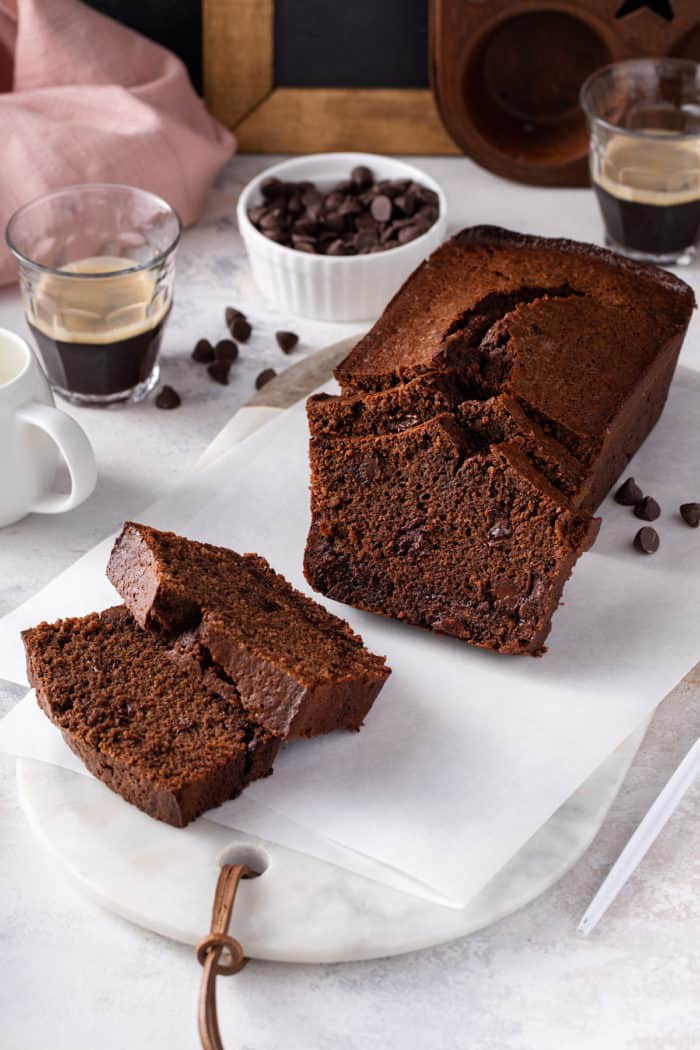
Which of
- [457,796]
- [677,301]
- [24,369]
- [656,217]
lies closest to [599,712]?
[457,796]

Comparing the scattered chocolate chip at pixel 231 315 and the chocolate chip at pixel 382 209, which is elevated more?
the chocolate chip at pixel 382 209

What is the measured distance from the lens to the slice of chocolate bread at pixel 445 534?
3.09 m

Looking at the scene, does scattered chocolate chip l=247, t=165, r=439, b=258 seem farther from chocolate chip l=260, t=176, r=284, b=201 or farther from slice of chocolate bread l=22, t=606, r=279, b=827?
slice of chocolate bread l=22, t=606, r=279, b=827

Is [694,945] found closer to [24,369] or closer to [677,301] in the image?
[677,301]

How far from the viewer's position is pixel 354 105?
17.1ft

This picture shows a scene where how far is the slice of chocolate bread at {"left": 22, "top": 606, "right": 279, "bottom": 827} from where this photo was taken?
273 cm

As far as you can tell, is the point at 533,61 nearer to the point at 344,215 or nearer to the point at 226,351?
the point at 344,215

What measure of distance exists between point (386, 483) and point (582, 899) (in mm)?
1047

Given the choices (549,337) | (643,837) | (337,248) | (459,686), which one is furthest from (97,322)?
(643,837)

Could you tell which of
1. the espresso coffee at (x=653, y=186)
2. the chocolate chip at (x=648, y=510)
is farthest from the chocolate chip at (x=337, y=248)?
the chocolate chip at (x=648, y=510)

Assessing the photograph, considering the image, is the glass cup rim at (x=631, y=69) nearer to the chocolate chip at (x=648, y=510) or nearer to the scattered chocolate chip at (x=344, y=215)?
the scattered chocolate chip at (x=344, y=215)

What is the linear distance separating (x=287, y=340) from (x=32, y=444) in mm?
1071

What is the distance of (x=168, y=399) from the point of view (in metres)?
4.16

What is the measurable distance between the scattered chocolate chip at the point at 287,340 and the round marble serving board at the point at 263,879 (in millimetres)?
1877
